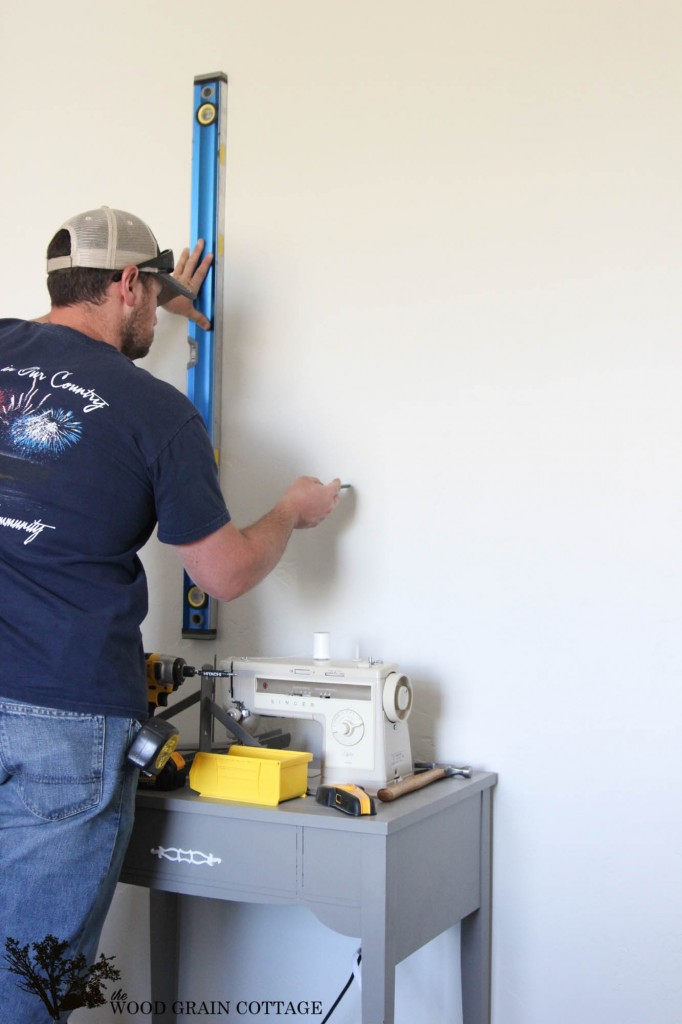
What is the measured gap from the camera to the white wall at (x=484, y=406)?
180 cm

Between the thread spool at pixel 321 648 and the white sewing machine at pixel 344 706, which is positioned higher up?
the thread spool at pixel 321 648

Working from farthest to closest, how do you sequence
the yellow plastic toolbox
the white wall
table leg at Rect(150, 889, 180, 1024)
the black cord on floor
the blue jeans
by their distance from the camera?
table leg at Rect(150, 889, 180, 1024) < the black cord on floor < the white wall < the yellow plastic toolbox < the blue jeans

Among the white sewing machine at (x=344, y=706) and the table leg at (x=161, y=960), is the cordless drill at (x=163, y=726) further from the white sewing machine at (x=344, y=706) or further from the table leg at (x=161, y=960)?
the table leg at (x=161, y=960)

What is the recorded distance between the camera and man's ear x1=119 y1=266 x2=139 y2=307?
166cm

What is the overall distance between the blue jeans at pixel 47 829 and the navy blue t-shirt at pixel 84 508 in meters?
0.04

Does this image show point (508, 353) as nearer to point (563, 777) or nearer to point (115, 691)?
point (563, 777)

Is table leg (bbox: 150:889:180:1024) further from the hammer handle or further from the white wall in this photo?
the hammer handle

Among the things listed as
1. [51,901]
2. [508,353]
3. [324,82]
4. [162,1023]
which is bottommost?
[162,1023]

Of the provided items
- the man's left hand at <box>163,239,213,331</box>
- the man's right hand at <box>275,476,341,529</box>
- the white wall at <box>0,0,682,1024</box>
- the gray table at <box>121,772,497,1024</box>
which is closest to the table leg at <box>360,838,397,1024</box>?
the gray table at <box>121,772,497,1024</box>

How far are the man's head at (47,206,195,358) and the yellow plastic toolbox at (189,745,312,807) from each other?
71cm

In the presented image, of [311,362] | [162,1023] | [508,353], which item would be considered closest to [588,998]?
[162,1023]

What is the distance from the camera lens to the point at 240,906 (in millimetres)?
2133

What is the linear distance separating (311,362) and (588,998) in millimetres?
1329

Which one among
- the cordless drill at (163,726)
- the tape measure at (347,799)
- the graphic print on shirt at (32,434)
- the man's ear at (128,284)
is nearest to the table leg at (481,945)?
the tape measure at (347,799)
